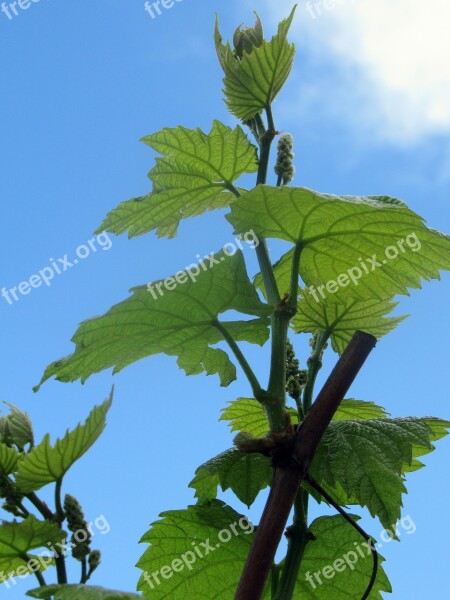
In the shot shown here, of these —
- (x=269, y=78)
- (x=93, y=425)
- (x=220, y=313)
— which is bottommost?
(x=93, y=425)

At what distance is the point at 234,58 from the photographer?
4.67 ft

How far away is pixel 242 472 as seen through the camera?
51.0 inches

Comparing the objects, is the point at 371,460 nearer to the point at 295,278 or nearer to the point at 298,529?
the point at 298,529

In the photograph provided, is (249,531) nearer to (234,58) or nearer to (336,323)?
(336,323)

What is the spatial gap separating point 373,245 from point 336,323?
24 centimetres

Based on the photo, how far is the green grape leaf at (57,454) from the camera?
38.3 inches

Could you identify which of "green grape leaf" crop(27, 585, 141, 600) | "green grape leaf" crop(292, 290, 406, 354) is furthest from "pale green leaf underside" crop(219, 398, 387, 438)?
"green grape leaf" crop(27, 585, 141, 600)

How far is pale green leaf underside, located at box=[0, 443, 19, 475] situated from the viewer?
0.99 metres

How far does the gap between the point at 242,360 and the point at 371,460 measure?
11.2 inches

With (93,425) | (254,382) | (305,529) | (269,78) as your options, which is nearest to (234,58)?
(269,78)

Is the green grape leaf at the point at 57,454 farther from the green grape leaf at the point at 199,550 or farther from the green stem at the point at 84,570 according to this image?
the green grape leaf at the point at 199,550

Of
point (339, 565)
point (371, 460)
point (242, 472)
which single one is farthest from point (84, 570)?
point (339, 565)

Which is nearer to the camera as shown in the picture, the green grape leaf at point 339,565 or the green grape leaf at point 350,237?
the green grape leaf at point 350,237

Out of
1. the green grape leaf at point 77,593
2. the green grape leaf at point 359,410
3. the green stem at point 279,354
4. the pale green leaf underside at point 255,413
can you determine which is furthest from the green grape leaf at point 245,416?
the green grape leaf at point 77,593
